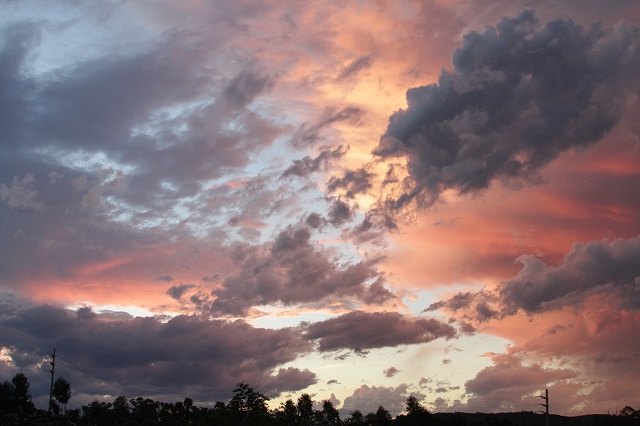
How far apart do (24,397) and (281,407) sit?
100846 millimetres

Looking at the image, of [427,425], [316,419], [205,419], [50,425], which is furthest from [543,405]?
[50,425]

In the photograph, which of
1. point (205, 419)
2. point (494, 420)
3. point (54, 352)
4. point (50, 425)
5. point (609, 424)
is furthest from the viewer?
point (609, 424)

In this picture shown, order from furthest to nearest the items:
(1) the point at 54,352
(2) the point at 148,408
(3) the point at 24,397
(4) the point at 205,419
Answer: (2) the point at 148,408, (3) the point at 24,397, (1) the point at 54,352, (4) the point at 205,419

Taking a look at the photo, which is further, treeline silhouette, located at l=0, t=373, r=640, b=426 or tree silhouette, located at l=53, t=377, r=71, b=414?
tree silhouette, located at l=53, t=377, r=71, b=414

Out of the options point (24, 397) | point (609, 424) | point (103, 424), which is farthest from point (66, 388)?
point (609, 424)

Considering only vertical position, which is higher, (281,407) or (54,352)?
(54,352)

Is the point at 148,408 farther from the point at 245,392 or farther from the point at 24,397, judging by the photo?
the point at 245,392

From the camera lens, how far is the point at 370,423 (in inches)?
6614

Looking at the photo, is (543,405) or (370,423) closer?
(543,405)

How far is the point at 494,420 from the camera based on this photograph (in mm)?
138000

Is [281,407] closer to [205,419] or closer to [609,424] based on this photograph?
[205,419]

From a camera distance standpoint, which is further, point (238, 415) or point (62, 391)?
point (62, 391)

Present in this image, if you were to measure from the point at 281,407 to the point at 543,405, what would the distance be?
50874 millimetres

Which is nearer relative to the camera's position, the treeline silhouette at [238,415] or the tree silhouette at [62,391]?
the treeline silhouette at [238,415]
